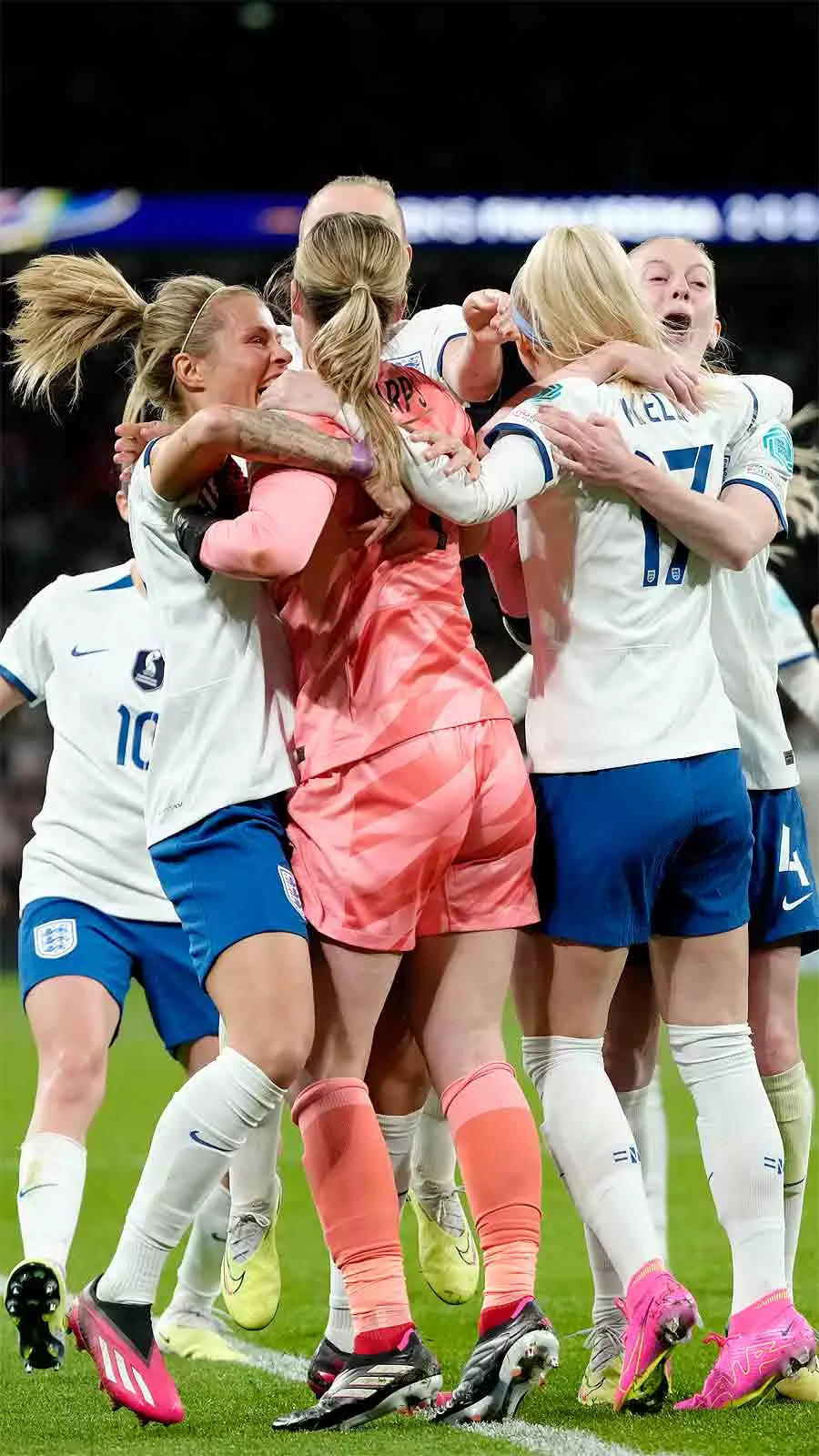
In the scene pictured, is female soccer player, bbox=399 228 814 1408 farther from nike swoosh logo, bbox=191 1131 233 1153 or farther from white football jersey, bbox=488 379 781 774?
nike swoosh logo, bbox=191 1131 233 1153

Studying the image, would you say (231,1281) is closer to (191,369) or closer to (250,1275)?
(250,1275)

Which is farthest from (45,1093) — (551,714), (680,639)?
(680,639)

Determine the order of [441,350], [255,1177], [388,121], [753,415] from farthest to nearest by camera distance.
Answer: [388,121] → [441,350] → [255,1177] → [753,415]

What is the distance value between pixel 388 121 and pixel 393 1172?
→ 17.0m

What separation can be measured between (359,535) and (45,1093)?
1.54 metres

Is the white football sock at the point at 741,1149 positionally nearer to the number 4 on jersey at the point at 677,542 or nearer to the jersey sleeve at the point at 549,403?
the number 4 on jersey at the point at 677,542

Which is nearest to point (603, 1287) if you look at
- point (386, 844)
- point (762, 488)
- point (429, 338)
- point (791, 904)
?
point (791, 904)

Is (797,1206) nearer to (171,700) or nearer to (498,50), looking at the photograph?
(171,700)

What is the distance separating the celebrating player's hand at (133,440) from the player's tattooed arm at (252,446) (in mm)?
433

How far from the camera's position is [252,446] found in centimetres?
318

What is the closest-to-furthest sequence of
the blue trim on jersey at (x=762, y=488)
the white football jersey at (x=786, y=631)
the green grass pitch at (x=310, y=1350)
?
the green grass pitch at (x=310, y=1350) → the blue trim on jersey at (x=762, y=488) → the white football jersey at (x=786, y=631)

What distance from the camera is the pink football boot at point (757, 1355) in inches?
134

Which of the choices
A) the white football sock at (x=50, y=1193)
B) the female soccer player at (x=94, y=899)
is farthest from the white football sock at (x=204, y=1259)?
the white football sock at (x=50, y=1193)

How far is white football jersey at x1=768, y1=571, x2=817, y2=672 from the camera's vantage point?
176 inches
